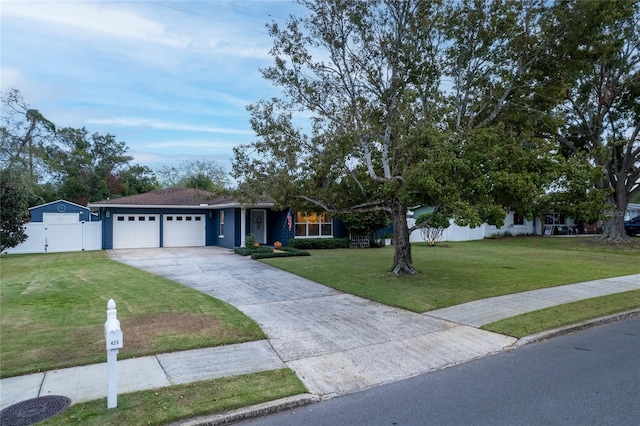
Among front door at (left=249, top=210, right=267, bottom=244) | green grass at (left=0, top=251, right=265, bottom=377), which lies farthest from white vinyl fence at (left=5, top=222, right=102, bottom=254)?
green grass at (left=0, top=251, right=265, bottom=377)

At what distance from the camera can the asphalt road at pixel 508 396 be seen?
3891 mm

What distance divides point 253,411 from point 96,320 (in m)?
4.52

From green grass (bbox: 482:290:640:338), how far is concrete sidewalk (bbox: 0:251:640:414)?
0.29 meters

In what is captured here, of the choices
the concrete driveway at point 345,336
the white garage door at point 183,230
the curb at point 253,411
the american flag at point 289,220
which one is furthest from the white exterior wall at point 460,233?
the curb at point 253,411

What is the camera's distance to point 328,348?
6000mm

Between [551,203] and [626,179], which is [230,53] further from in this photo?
[626,179]

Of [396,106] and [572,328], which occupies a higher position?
[396,106]

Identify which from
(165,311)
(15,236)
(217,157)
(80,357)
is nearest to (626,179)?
(165,311)

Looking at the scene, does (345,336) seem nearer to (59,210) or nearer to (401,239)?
(401,239)

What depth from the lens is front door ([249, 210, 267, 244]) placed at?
75.0 feet

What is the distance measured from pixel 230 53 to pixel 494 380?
11.9m

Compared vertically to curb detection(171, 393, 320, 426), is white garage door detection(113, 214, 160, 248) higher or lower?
higher

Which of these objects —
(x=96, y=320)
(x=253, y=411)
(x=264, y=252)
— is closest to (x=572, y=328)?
(x=253, y=411)

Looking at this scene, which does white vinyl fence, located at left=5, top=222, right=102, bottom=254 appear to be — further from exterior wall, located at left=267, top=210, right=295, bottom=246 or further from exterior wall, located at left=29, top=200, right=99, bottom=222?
exterior wall, located at left=267, top=210, right=295, bottom=246
